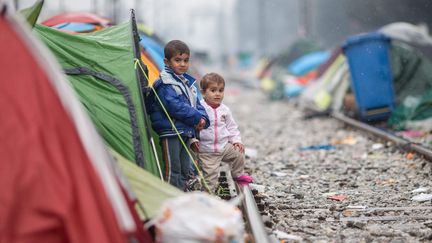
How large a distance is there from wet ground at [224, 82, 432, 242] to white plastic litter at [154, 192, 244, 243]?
5.25ft

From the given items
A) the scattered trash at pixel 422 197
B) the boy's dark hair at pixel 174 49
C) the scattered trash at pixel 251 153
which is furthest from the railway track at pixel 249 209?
the scattered trash at pixel 251 153

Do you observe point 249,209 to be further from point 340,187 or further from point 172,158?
point 340,187

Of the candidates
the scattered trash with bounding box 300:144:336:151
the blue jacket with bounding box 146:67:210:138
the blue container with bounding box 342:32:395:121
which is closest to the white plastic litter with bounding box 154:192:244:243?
the blue jacket with bounding box 146:67:210:138

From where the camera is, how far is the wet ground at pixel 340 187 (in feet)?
20.2

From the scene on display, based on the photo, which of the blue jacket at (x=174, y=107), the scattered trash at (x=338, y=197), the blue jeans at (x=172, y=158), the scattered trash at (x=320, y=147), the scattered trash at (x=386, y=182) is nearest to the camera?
the blue jacket at (x=174, y=107)

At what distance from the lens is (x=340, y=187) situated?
27.6 ft

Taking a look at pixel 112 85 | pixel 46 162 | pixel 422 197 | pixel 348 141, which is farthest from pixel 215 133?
pixel 348 141

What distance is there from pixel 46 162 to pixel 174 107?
2.38 metres

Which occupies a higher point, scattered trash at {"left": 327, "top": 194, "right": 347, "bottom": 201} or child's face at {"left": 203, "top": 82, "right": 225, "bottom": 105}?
child's face at {"left": 203, "top": 82, "right": 225, "bottom": 105}

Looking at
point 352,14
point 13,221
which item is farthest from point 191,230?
point 352,14

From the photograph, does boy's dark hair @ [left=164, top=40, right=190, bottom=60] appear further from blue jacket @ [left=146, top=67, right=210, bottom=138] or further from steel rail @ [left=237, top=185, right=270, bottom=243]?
steel rail @ [left=237, top=185, right=270, bottom=243]

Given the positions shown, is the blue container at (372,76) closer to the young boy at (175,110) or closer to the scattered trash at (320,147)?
the scattered trash at (320,147)

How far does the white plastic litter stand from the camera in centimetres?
430

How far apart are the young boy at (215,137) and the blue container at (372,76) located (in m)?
9.01
